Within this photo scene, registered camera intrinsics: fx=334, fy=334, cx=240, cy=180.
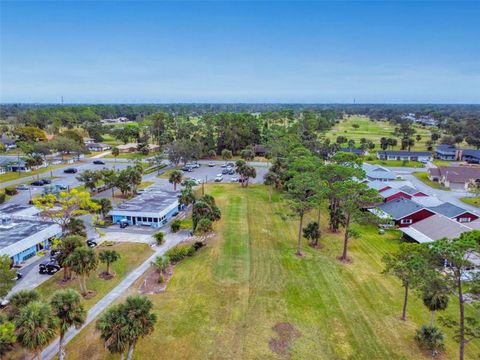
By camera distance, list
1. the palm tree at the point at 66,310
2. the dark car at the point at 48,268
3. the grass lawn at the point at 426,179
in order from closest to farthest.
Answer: the palm tree at the point at 66,310 → the dark car at the point at 48,268 → the grass lawn at the point at 426,179

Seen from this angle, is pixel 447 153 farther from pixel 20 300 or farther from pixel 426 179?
pixel 20 300

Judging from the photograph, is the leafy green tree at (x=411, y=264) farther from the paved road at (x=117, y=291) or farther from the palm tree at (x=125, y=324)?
the paved road at (x=117, y=291)

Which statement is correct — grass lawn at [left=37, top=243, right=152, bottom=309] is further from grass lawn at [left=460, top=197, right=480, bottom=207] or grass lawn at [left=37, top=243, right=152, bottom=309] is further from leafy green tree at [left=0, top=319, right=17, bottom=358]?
grass lawn at [left=460, top=197, right=480, bottom=207]

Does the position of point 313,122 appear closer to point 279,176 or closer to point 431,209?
point 279,176

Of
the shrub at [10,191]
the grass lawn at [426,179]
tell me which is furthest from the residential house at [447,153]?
the shrub at [10,191]

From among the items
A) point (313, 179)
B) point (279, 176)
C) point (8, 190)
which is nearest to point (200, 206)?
point (313, 179)

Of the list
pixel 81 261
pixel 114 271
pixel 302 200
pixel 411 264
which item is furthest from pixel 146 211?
pixel 411 264
